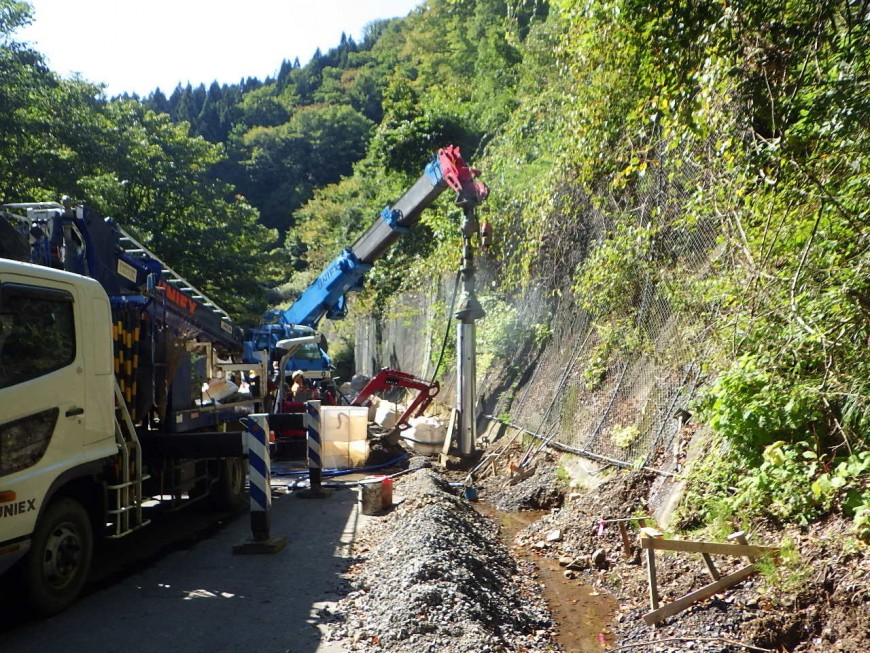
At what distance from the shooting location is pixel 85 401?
6.74 m

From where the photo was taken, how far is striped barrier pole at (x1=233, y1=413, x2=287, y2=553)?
8.24 m

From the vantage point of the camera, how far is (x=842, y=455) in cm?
618

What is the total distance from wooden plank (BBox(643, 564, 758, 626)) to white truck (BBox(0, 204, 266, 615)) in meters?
4.66

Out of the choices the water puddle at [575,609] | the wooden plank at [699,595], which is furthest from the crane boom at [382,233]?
the wooden plank at [699,595]

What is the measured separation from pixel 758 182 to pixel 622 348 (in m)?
4.04

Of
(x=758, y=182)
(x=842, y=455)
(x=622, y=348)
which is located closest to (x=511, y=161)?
(x=622, y=348)

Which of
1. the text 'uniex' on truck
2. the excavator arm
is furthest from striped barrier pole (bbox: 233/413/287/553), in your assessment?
the excavator arm

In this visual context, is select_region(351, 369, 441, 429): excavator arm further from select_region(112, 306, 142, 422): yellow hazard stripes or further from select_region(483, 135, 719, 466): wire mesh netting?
select_region(112, 306, 142, 422): yellow hazard stripes

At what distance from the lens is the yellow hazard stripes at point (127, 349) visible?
795 cm

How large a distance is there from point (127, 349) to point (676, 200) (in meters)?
7.00

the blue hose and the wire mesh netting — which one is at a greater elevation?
the wire mesh netting

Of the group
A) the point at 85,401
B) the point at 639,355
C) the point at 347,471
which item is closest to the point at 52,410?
the point at 85,401

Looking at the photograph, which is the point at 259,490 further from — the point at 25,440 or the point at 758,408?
the point at 758,408

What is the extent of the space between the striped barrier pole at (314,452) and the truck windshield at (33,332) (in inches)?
209
